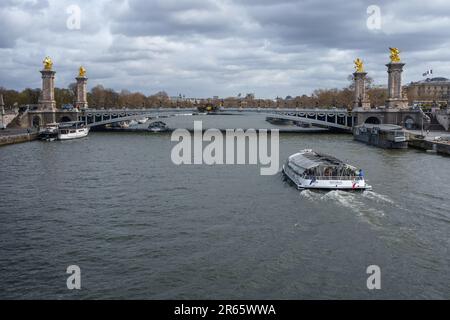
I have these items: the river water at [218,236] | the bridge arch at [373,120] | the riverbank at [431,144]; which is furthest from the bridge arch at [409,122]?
the river water at [218,236]

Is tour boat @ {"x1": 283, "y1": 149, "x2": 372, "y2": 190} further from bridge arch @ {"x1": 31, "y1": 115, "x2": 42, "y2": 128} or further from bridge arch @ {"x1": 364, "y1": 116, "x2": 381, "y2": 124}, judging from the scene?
bridge arch @ {"x1": 31, "y1": 115, "x2": 42, "y2": 128}

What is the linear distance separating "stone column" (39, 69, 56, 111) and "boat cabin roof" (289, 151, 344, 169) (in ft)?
148

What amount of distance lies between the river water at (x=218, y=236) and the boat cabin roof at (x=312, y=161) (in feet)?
3.95

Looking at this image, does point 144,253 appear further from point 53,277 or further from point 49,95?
point 49,95

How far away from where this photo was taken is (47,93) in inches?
2630

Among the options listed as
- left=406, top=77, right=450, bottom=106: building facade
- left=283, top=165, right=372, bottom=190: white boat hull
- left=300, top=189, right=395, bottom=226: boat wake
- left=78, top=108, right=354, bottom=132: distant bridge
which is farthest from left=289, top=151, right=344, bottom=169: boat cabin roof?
left=406, top=77, right=450, bottom=106: building facade

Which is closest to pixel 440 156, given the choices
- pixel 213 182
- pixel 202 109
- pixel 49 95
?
pixel 213 182

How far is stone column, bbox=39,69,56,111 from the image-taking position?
6606 cm

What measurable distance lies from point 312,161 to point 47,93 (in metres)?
49.1

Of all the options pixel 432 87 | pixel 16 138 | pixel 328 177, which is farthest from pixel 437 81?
pixel 328 177

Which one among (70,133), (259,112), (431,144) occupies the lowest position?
(431,144)

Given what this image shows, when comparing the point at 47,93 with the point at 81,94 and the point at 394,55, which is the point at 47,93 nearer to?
the point at 81,94

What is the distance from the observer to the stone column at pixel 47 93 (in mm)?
66062

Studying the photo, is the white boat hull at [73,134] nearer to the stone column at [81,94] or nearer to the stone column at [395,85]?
the stone column at [81,94]
